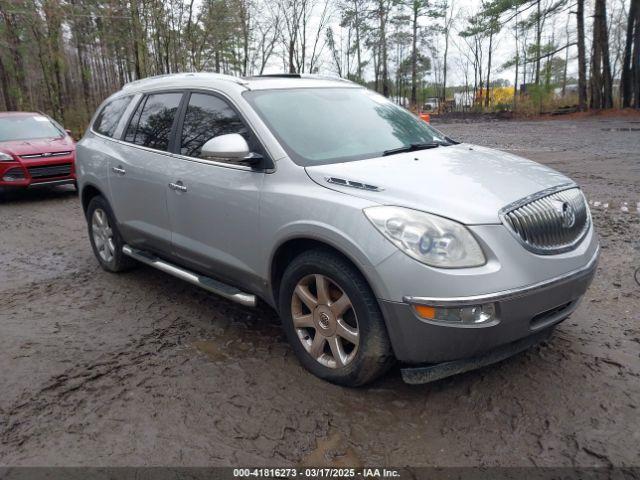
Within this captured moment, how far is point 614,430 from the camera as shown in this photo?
2.67 meters

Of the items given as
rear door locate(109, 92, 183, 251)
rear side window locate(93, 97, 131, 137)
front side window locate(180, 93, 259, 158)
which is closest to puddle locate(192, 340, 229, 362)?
rear door locate(109, 92, 183, 251)

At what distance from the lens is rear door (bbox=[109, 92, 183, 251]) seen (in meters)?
4.28

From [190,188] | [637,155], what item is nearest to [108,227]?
[190,188]

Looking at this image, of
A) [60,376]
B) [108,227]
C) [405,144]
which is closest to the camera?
[60,376]

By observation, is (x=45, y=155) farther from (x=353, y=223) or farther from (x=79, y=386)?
(x=353, y=223)

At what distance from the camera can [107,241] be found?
17.6 ft

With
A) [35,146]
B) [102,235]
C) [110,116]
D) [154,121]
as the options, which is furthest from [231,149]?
[35,146]

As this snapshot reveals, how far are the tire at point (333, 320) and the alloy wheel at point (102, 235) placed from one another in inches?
105

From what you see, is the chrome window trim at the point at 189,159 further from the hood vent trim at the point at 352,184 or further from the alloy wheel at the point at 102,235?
the alloy wheel at the point at 102,235

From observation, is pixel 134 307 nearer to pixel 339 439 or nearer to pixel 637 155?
pixel 339 439

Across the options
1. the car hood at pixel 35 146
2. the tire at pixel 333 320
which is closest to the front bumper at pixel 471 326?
the tire at pixel 333 320

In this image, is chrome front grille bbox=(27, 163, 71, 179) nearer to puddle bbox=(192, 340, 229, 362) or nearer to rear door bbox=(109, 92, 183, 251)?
rear door bbox=(109, 92, 183, 251)

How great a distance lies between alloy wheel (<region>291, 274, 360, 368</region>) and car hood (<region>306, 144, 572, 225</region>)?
0.58 meters

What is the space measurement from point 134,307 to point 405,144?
2.60 metres
